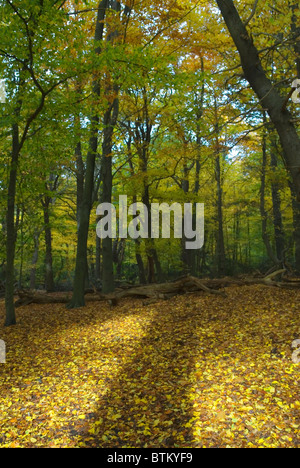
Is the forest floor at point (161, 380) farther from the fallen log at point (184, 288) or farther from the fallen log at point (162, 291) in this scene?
the fallen log at point (162, 291)

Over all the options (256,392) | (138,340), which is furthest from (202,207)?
(256,392)

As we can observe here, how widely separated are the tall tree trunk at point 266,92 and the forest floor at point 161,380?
2.46 m

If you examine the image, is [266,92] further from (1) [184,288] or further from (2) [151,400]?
(1) [184,288]

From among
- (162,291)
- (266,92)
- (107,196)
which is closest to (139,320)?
(162,291)

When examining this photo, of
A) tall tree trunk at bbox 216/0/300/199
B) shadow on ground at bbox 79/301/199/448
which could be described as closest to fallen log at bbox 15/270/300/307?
shadow on ground at bbox 79/301/199/448

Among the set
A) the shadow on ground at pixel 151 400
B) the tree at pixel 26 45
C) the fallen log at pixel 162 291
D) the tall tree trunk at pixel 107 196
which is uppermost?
the tree at pixel 26 45

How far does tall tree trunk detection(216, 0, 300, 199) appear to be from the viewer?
411cm

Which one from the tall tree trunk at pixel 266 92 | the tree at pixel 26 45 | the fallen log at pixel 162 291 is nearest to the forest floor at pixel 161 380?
the fallen log at pixel 162 291

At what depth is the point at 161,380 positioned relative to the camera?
4133mm

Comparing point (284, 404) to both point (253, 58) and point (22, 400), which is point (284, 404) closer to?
point (22, 400)

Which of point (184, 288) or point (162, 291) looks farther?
point (162, 291)

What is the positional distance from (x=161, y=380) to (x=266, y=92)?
14.2ft

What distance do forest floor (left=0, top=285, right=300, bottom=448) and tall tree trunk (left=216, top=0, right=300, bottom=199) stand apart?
2.46 meters

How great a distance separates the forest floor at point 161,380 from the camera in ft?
10.2
